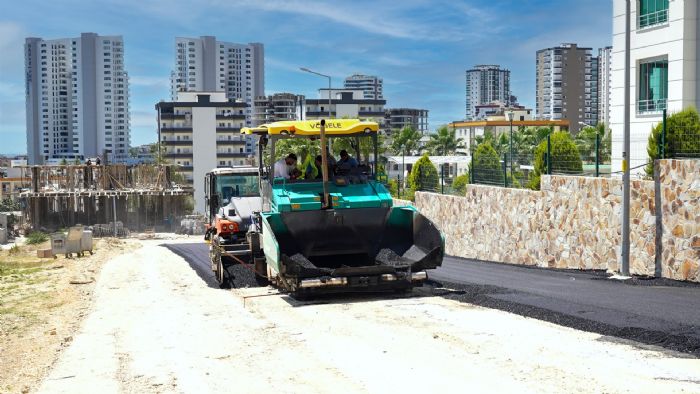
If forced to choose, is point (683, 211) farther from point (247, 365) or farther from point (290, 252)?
point (247, 365)

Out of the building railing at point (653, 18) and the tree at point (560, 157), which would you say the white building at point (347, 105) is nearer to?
the building railing at point (653, 18)

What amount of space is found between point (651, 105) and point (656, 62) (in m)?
1.47

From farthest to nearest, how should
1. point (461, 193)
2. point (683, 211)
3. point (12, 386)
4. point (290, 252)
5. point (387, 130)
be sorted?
point (387, 130) < point (461, 193) < point (683, 211) < point (290, 252) < point (12, 386)

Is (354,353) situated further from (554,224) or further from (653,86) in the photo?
(653,86)

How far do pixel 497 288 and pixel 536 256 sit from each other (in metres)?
8.17

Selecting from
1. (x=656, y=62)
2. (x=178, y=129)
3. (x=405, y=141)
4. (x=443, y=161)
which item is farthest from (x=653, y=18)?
(x=178, y=129)

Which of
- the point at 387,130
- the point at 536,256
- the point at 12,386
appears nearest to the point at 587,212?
the point at 536,256

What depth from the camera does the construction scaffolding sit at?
241 feet

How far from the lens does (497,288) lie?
14.9m

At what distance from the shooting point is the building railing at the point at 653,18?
2605 centimetres

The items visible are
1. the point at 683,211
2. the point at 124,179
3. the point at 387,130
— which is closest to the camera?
the point at 683,211

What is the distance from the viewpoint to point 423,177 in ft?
111

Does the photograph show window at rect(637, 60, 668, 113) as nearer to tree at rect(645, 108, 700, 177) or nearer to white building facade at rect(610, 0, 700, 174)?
white building facade at rect(610, 0, 700, 174)

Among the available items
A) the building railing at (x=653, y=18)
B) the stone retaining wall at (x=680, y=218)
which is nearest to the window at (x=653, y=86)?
the building railing at (x=653, y=18)
